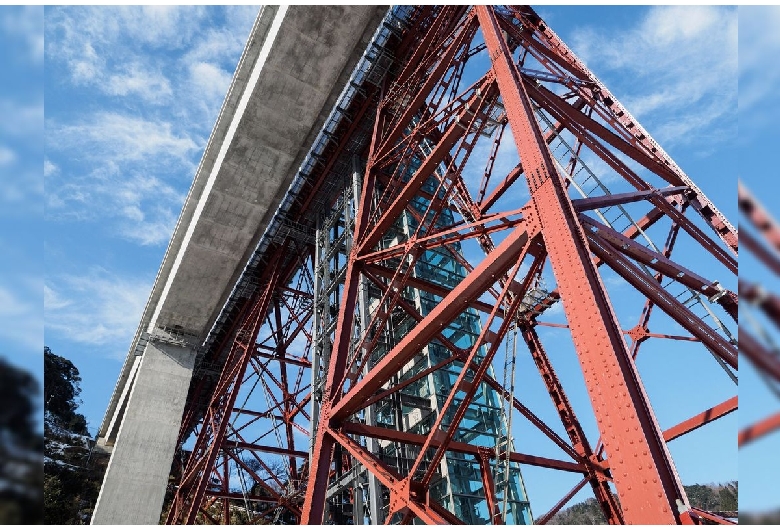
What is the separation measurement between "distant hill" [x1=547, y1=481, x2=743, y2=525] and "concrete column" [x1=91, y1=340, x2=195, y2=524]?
1427cm

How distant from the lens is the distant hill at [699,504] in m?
21.5

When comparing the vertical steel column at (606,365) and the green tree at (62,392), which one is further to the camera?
the green tree at (62,392)

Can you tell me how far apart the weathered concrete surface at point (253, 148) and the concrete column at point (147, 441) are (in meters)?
1.27

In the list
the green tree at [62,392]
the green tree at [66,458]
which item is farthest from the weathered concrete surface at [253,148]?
the green tree at [62,392]

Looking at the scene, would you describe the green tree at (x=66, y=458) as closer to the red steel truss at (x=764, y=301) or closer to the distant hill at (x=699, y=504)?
the distant hill at (x=699, y=504)

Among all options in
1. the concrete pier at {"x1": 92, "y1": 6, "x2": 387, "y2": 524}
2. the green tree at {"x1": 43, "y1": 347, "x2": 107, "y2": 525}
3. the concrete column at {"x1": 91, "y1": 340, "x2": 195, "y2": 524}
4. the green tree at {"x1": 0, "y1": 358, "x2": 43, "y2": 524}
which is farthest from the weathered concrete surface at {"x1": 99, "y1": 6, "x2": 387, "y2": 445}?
the green tree at {"x1": 0, "y1": 358, "x2": 43, "y2": 524}

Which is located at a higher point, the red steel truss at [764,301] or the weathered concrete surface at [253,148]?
the weathered concrete surface at [253,148]

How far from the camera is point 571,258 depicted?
21.8ft

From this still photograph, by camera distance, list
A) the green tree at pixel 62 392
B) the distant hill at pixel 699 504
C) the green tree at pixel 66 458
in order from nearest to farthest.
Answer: the distant hill at pixel 699 504
the green tree at pixel 66 458
the green tree at pixel 62 392

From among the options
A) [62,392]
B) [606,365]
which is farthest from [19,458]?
[62,392]

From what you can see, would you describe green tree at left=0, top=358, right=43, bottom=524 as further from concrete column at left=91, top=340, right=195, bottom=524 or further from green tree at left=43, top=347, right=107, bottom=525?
green tree at left=43, top=347, right=107, bottom=525

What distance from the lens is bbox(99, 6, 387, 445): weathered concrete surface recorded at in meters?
16.3

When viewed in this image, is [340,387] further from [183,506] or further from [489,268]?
[183,506]

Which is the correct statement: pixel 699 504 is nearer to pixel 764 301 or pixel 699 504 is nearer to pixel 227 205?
pixel 227 205
